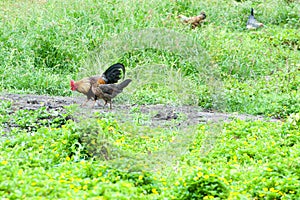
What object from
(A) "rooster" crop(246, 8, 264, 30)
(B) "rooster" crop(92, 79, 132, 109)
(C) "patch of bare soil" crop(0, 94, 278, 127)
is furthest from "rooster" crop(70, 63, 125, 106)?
(A) "rooster" crop(246, 8, 264, 30)

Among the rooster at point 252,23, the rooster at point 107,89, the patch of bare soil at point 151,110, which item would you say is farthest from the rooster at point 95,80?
the rooster at point 252,23

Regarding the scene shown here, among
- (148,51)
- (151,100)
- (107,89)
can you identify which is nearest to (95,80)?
(107,89)

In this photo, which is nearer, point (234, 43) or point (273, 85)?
point (273, 85)

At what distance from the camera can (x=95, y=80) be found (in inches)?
275

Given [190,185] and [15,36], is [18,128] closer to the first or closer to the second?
[190,185]

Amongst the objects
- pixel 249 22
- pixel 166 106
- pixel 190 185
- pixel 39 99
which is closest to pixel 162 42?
pixel 166 106

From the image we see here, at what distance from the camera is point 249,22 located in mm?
13383

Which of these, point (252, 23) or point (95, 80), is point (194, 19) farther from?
point (95, 80)

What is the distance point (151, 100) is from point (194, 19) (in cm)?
425

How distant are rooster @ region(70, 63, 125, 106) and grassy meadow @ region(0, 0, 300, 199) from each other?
0.28m

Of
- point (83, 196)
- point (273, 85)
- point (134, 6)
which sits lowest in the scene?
point (83, 196)

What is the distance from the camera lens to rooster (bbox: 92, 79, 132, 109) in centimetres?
695

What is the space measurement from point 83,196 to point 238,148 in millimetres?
2512

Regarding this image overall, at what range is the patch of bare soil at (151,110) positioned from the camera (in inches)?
289
